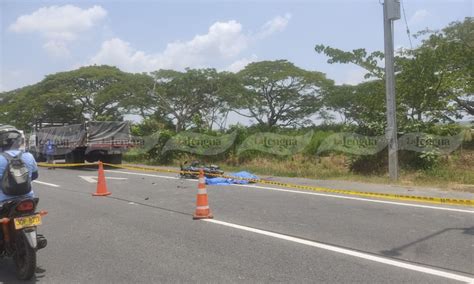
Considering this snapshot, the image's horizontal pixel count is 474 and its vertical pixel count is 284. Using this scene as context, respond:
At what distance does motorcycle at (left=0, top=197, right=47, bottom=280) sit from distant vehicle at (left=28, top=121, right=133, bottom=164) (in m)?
17.1

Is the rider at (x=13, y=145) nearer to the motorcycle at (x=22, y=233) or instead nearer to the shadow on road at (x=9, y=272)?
the motorcycle at (x=22, y=233)

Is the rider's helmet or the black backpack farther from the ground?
the rider's helmet

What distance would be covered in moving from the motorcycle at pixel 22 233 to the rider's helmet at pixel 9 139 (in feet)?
2.23

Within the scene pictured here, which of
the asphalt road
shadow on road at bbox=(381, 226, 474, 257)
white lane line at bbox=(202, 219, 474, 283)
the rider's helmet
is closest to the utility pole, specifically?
the asphalt road

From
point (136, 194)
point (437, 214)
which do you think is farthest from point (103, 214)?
point (437, 214)

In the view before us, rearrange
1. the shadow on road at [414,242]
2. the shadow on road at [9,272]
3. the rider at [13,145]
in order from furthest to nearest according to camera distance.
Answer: the shadow on road at [414,242] → the rider at [13,145] → the shadow on road at [9,272]

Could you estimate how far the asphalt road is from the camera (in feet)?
17.6

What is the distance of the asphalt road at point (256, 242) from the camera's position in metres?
5.36

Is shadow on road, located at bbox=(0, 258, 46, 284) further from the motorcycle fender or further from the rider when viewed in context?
the rider

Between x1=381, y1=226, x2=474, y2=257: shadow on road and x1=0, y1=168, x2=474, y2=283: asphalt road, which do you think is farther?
x1=381, y1=226, x2=474, y2=257: shadow on road

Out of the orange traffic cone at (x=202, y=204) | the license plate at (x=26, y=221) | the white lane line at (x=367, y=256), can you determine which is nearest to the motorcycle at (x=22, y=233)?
the license plate at (x=26, y=221)

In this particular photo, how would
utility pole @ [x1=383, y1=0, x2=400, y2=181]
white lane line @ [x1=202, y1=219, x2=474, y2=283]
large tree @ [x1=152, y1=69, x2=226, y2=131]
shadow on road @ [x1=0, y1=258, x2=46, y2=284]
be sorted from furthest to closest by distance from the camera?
1. large tree @ [x1=152, y1=69, x2=226, y2=131]
2. utility pole @ [x1=383, y1=0, x2=400, y2=181]
3. shadow on road @ [x1=0, y1=258, x2=46, y2=284]
4. white lane line @ [x1=202, y1=219, x2=474, y2=283]

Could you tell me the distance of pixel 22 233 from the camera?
17.5 feet

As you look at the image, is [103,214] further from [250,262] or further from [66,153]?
[66,153]
